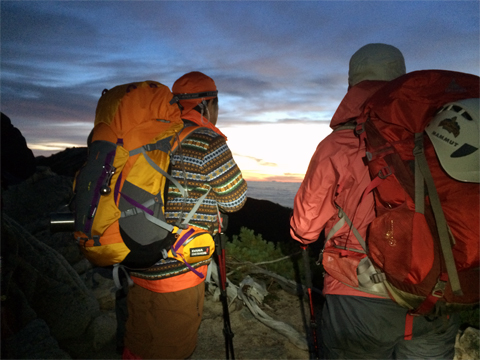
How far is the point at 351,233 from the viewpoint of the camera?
5.86 ft

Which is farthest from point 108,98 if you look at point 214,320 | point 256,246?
point 256,246

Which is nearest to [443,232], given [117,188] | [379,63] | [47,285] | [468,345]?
[379,63]

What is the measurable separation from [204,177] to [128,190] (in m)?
0.54

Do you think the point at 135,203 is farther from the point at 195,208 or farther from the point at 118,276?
the point at 118,276

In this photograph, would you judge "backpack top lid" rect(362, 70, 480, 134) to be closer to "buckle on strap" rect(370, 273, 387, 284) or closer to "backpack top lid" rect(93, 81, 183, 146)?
"buckle on strap" rect(370, 273, 387, 284)

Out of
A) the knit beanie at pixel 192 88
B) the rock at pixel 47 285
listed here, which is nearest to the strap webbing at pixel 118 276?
the knit beanie at pixel 192 88

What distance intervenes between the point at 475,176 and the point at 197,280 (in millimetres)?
1951

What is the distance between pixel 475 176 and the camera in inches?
53.2

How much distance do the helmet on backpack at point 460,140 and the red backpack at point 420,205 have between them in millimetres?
59

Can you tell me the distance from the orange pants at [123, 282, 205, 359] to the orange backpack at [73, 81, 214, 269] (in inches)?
15.2

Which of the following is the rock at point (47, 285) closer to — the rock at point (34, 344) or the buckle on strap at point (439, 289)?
the rock at point (34, 344)

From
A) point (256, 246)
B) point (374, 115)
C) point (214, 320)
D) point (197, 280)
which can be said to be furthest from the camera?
point (256, 246)

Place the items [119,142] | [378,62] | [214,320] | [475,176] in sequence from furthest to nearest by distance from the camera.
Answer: [214,320] → [119,142] → [378,62] → [475,176]

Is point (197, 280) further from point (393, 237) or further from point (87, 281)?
point (87, 281)
